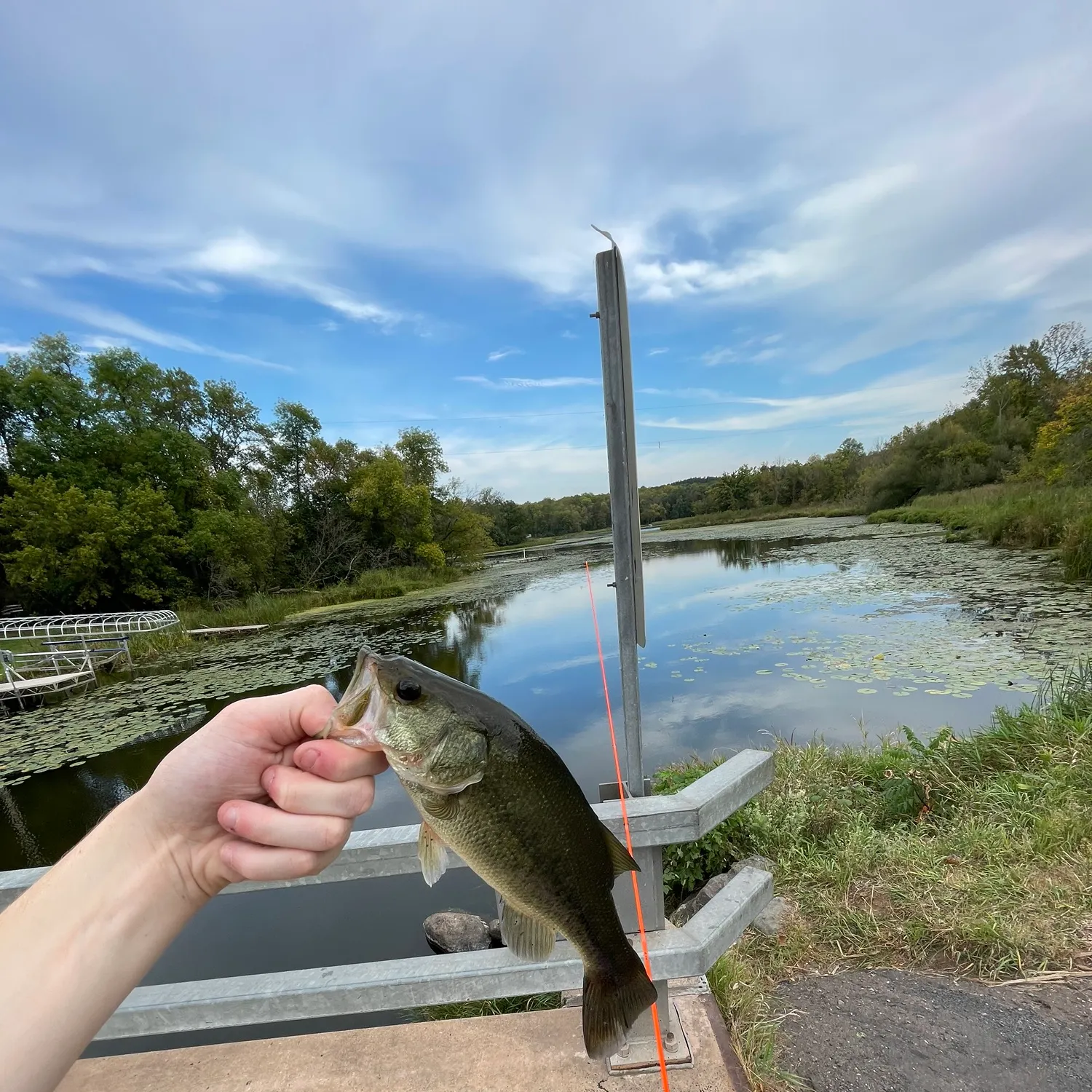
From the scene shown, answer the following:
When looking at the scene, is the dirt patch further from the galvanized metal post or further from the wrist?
the wrist

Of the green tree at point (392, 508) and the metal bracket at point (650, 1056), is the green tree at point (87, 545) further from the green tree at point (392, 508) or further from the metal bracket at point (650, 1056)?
the metal bracket at point (650, 1056)

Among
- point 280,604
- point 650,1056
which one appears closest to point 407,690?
point 650,1056

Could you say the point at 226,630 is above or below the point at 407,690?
below

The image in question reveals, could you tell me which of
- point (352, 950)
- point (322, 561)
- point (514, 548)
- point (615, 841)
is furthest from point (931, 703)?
point (514, 548)

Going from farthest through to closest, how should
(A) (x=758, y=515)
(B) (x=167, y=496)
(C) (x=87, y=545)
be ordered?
(A) (x=758, y=515) < (B) (x=167, y=496) < (C) (x=87, y=545)

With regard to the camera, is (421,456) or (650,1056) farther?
(421,456)

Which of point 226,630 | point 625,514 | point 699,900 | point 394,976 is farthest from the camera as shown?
point 226,630

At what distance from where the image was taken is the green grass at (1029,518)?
10875 millimetres

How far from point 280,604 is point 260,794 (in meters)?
22.7

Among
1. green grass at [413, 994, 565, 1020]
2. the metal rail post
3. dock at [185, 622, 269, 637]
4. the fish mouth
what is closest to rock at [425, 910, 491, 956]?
green grass at [413, 994, 565, 1020]

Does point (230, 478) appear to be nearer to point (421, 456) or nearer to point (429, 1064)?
point (421, 456)

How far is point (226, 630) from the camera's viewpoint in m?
18.2

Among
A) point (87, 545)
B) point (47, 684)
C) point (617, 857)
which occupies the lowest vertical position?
point (47, 684)

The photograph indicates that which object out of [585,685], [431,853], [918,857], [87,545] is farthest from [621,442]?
[87,545]
